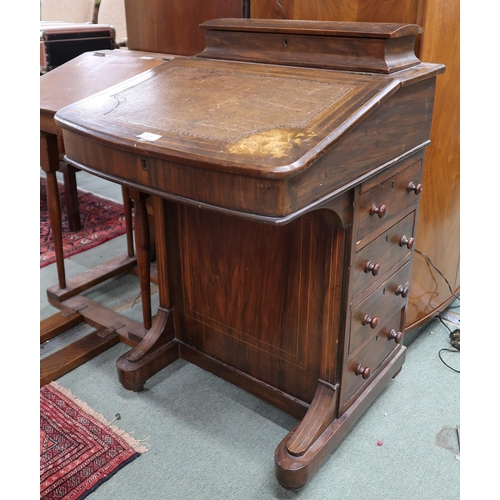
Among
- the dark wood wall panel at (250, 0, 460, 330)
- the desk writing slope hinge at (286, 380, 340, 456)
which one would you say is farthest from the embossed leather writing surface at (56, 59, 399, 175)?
the desk writing slope hinge at (286, 380, 340, 456)

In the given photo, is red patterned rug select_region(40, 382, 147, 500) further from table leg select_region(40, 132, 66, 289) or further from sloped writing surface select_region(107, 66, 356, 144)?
sloped writing surface select_region(107, 66, 356, 144)

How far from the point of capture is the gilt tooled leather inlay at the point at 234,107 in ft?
4.27

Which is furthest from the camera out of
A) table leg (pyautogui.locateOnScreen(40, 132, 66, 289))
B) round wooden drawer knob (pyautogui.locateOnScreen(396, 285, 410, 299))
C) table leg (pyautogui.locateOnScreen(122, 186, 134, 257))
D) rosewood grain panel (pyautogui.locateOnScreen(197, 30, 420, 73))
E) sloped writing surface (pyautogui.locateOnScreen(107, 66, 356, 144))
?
table leg (pyautogui.locateOnScreen(122, 186, 134, 257))

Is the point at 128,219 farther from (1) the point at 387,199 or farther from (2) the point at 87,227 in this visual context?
(1) the point at 387,199

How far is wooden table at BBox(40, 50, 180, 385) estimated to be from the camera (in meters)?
2.28

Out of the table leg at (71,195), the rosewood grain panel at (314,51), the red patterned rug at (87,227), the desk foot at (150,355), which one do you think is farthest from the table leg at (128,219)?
the rosewood grain panel at (314,51)

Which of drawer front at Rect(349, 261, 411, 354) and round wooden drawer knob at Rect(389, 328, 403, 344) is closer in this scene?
drawer front at Rect(349, 261, 411, 354)

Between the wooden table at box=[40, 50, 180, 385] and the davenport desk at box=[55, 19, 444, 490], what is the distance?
266 millimetres

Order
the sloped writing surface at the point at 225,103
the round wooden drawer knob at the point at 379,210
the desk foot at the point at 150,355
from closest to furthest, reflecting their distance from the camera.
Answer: the sloped writing surface at the point at 225,103 → the round wooden drawer knob at the point at 379,210 → the desk foot at the point at 150,355

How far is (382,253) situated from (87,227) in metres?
2.39

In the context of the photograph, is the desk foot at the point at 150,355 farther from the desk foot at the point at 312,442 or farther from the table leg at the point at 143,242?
the desk foot at the point at 312,442

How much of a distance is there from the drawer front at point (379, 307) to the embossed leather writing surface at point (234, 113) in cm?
67

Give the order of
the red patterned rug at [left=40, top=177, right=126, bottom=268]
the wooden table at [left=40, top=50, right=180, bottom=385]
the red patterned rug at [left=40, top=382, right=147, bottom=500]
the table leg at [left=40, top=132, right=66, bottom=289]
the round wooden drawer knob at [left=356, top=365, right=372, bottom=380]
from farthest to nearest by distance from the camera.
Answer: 1. the red patterned rug at [left=40, top=177, right=126, bottom=268]
2. the table leg at [left=40, top=132, right=66, bottom=289]
3. the wooden table at [left=40, top=50, right=180, bottom=385]
4. the round wooden drawer knob at [left=356, top=365, right=372, bottom=380]
5. the red patterned rug at [left=40, top=382, right=147, bottom=500]

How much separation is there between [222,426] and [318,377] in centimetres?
41
